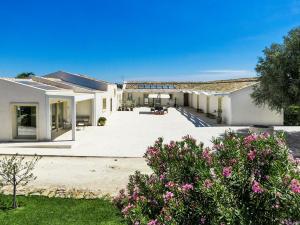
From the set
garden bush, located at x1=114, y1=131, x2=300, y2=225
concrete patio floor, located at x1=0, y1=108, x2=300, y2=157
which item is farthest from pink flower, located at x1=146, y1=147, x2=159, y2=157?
concrete patio floor, located at x1=0, y1=108, x2=300, y2=157

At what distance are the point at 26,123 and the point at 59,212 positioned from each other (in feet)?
40.2

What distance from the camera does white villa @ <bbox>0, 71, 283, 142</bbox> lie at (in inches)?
773

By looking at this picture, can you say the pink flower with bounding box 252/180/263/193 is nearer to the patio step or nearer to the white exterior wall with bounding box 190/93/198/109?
the patio step

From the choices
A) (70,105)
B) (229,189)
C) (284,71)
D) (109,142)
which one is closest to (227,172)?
(229,189)

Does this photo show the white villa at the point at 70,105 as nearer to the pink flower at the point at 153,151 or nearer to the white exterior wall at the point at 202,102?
the white exterior wall at the point at 202,102

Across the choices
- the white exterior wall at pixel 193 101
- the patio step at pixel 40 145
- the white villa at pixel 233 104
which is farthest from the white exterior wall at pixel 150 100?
the patio step at pixel 40 145

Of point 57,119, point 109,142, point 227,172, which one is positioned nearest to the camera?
point 227,172

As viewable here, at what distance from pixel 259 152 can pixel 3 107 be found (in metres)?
18.6

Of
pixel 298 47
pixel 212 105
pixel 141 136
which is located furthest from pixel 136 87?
pixel 298 47

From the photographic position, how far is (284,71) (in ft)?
64.6

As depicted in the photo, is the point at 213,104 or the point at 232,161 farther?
the point at 213,104

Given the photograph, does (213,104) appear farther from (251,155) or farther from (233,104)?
(251,155)

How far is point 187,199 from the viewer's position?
4.28m

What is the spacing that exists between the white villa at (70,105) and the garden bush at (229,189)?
52.6ft
